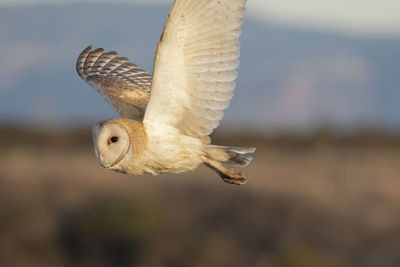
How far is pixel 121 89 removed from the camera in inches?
255

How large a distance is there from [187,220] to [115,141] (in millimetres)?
16514

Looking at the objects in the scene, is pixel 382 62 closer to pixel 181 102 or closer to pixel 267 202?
pixel 267 202

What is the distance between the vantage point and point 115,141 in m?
4.93

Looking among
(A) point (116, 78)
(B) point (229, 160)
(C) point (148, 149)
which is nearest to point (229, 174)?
(B) point (229, 160)

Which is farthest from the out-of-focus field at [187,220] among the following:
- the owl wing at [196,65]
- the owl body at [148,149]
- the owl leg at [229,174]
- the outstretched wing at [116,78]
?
the owl wing at [196,65]

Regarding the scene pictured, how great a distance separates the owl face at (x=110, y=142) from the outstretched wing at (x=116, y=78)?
0.89 metres

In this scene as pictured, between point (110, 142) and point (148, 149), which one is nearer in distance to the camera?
point (110, 142)

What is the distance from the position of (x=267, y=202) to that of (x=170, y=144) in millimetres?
16793

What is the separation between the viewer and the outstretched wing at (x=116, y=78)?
239 inches

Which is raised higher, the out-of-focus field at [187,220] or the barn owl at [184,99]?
the barn owl at [184,99]

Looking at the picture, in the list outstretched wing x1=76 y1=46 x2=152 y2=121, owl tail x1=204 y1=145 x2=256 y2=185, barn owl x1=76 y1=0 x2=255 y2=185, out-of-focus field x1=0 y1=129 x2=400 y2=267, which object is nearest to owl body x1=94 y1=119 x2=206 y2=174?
barn owl x1=76 y1=0 x2=255 y2=185

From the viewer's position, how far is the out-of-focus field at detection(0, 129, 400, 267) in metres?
20.9

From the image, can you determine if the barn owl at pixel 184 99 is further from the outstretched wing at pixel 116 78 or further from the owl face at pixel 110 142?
the outstretched wing at pixel 116 78

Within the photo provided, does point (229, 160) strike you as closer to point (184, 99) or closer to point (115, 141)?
point (184, 99)
